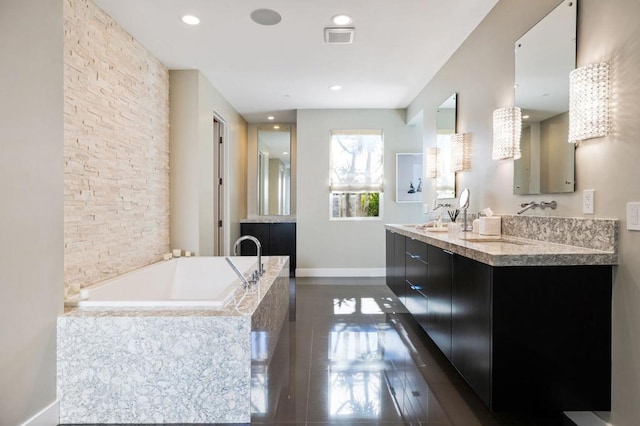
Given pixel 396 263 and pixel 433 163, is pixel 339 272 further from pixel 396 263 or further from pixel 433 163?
pixel 433 163

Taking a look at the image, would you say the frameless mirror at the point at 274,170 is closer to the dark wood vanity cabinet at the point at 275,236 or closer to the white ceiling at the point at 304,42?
the dark wood vanity cabinet at the point at 275,236

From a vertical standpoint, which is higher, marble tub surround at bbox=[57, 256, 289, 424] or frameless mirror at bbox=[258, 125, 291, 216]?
frameless mirror at bbox=[258, 125, 291, 216]

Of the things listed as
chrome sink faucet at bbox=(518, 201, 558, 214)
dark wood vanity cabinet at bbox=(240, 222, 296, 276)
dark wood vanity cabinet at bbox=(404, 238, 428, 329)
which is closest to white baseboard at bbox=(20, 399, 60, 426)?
dark wood vanity cabinet at bbox=(404, 238, 428, 329)

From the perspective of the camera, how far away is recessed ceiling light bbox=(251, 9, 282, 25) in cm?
270

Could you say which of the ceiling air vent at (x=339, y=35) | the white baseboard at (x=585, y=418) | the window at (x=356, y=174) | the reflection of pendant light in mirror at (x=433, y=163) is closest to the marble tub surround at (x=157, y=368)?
the white baseboard at (x=585, y=418)

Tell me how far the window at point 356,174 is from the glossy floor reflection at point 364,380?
2334 millimetres

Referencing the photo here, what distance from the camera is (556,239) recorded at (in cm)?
191

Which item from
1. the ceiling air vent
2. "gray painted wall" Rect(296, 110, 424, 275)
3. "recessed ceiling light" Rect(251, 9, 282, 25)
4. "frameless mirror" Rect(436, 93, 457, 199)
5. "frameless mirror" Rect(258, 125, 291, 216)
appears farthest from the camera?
"frameless mirror" Rect(258, 125, 291, 216)

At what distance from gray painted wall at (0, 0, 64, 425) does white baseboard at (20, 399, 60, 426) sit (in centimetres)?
2

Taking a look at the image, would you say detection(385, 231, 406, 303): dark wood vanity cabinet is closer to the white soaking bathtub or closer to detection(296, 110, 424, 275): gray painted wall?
the white soaking bathtub

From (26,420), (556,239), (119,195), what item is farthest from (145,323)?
(556,239)

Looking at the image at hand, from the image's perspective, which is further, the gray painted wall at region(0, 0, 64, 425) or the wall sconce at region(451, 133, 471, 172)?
the wall sconce at region(451, 133, 471, 172)

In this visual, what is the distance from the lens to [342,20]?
9.24 ft

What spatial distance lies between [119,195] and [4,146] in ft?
4.59
